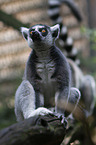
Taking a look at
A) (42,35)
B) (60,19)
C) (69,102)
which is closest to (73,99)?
(69,102)

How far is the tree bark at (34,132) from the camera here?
98cm

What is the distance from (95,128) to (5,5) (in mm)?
3335

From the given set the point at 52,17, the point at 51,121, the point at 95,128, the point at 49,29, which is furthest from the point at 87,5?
the point at 51,121

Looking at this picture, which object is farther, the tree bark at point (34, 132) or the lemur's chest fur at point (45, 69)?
the lemur's chest fur at point (45, 69)

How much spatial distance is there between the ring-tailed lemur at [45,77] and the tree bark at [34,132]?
348 millimetres

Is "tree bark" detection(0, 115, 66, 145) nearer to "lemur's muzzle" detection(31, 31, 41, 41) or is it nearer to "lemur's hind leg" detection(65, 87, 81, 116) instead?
"lemur's hind leg" detection(65, 87, 81, 116)

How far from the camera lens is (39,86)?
1.52 meters

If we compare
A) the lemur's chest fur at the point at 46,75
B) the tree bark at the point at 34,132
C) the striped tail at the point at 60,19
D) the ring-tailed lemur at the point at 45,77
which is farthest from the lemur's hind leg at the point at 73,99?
the striped tail at the point at 60,19

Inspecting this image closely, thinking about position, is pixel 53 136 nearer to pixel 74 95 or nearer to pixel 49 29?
pixel 74 95

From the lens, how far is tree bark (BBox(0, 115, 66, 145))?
98 centimetres

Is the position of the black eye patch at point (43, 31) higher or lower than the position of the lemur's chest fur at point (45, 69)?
higher

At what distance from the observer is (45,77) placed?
60.7 inches

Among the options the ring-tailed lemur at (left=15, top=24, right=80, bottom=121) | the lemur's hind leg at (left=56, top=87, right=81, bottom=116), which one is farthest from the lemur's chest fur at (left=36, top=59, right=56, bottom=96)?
the lemur's hind leg at (left=56, top=87, right=81, bottom=116)

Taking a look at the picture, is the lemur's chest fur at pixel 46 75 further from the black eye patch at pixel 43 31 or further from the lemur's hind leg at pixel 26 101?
the black eye patch at pixel 43 31
